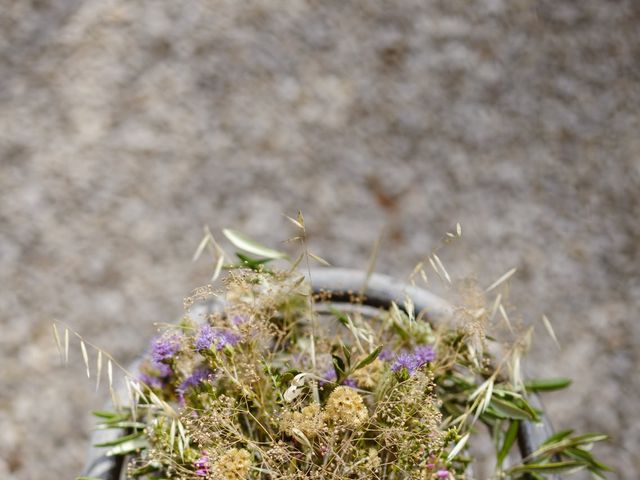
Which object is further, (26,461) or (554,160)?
(554,160)

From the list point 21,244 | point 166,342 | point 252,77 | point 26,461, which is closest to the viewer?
point 166,342

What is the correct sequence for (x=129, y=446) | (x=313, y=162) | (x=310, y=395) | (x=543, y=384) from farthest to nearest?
(x=313, y=162)
(x=543, y=384)
(x=129, y=446)
(x=310, y=395)

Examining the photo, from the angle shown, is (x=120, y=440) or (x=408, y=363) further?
(x=120, y=440)

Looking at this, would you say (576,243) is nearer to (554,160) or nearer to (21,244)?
(554,160)

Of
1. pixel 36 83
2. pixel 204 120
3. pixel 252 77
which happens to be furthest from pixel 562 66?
pixel 36 83

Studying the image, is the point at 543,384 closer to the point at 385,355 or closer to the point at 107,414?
the point at 385,355

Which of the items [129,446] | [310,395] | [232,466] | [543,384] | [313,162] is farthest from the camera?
[313,162]

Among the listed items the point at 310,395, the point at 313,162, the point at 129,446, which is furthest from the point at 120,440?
the point at 313,162

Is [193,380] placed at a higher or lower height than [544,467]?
higher
